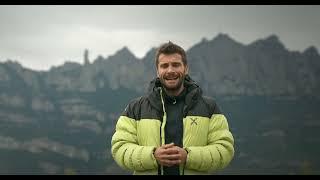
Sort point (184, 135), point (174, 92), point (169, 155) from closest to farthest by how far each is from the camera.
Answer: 1. point (169, 155)
2. point (184, 135)
3. point (174, 92)

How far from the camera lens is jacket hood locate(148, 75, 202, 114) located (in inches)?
153

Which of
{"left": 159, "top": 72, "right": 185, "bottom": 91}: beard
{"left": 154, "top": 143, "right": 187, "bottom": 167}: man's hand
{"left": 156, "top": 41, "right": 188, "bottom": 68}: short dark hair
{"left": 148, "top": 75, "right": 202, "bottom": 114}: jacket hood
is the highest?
{"left": 156, "top": 41, "right": 188, "bottom": 68}: short dark hair

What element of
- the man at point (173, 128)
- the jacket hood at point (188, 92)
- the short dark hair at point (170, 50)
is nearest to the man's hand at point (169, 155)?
the man at point (173, 128)

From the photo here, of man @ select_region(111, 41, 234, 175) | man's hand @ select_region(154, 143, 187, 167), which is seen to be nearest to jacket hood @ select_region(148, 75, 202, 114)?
man @ select_region(111, 41, 234, 175)

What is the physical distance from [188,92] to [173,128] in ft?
1.05

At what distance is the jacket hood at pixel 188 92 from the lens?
3.90m

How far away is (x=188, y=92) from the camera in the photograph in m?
3.96

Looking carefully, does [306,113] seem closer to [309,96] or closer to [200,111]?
[309,96]

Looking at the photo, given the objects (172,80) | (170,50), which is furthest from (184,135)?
(170,50)

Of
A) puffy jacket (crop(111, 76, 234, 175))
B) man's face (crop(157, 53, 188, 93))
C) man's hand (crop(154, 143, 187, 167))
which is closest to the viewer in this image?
man's hand (crop(154, 143, 187, 167))

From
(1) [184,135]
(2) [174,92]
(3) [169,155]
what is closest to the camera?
(3) [169,155]

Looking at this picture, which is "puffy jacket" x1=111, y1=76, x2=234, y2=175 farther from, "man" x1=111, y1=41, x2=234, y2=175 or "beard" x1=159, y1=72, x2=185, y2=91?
"beard" x1=159, y1=72, x2=185, y2=91

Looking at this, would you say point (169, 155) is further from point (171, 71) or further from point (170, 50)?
point (170, 50)

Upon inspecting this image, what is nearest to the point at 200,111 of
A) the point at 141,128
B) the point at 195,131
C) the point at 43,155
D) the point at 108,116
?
the point at 195,131
